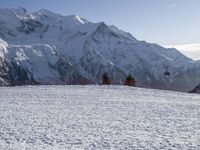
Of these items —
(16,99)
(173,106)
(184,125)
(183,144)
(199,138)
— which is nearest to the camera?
(183,144)

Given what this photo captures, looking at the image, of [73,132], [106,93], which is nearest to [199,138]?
[73,132]

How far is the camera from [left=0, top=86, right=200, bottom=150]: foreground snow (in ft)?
76.0

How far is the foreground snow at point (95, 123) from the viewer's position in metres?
23.2

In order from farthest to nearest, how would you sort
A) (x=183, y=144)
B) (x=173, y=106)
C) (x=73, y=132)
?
(x=173, y=106) < (x=73, y=132) < (x=183, y=144)

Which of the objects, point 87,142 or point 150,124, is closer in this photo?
point 87,142

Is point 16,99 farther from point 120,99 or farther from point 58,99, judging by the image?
point 120,99

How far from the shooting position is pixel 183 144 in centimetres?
2253

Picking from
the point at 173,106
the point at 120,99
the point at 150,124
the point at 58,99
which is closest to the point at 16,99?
the point at 58,99

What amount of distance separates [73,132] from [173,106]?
1802 cm

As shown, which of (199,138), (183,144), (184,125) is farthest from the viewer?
(184,125)

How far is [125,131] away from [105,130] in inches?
50.8

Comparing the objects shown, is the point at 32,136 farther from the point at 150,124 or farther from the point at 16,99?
the point at 16,99

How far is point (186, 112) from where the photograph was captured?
123 feet

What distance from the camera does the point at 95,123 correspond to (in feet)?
99.7
